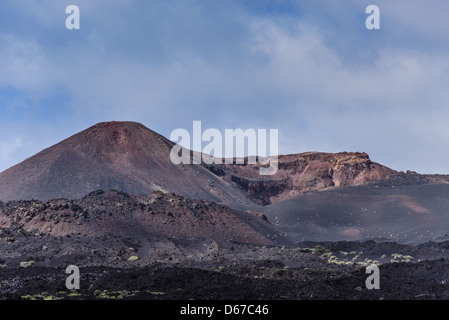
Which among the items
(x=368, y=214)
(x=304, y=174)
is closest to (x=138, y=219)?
(x=368, y=214)

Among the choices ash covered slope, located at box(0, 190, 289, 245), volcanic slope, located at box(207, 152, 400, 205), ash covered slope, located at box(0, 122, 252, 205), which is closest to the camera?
ash covered slope, located at box(0, 190, 289, 245)

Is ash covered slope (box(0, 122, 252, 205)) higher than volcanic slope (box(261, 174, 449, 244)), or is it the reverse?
ash covered slope (box(0, 122, 252, 205))

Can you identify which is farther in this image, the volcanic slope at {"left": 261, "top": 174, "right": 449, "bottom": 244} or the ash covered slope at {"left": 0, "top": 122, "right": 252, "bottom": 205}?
the ash covered slope at {"left": 0, "top": 122, "right": 252, "bottom": 205}

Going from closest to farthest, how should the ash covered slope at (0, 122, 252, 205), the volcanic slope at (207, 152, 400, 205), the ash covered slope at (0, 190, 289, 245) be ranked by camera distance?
the ash covered slope at (0, 190, 289, 245), the ash covered slope at (0, 122, 252, 205), the volcanic slope at (207, 152, 400, 205)

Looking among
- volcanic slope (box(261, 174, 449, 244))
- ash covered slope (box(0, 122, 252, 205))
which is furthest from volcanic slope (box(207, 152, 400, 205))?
volcanic slope (box(261, 174, 449, 244))

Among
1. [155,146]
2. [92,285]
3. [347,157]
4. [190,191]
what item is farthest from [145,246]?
[347,157]

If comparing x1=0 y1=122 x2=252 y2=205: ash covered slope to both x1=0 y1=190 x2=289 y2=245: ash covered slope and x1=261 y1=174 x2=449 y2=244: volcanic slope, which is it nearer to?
x1=261 y1=174 x2=449 y2=244: volcanic slope

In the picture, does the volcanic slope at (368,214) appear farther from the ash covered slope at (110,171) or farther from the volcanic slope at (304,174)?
the volcanic slope at (304,174)

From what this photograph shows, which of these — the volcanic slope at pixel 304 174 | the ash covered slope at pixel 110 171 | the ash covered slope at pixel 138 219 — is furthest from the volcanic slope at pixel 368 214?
the volcanic slope at pixel 304 174

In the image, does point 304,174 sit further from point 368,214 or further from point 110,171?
point 368,214

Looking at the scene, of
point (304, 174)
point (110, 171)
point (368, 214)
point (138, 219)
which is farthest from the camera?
point (304, 174)
